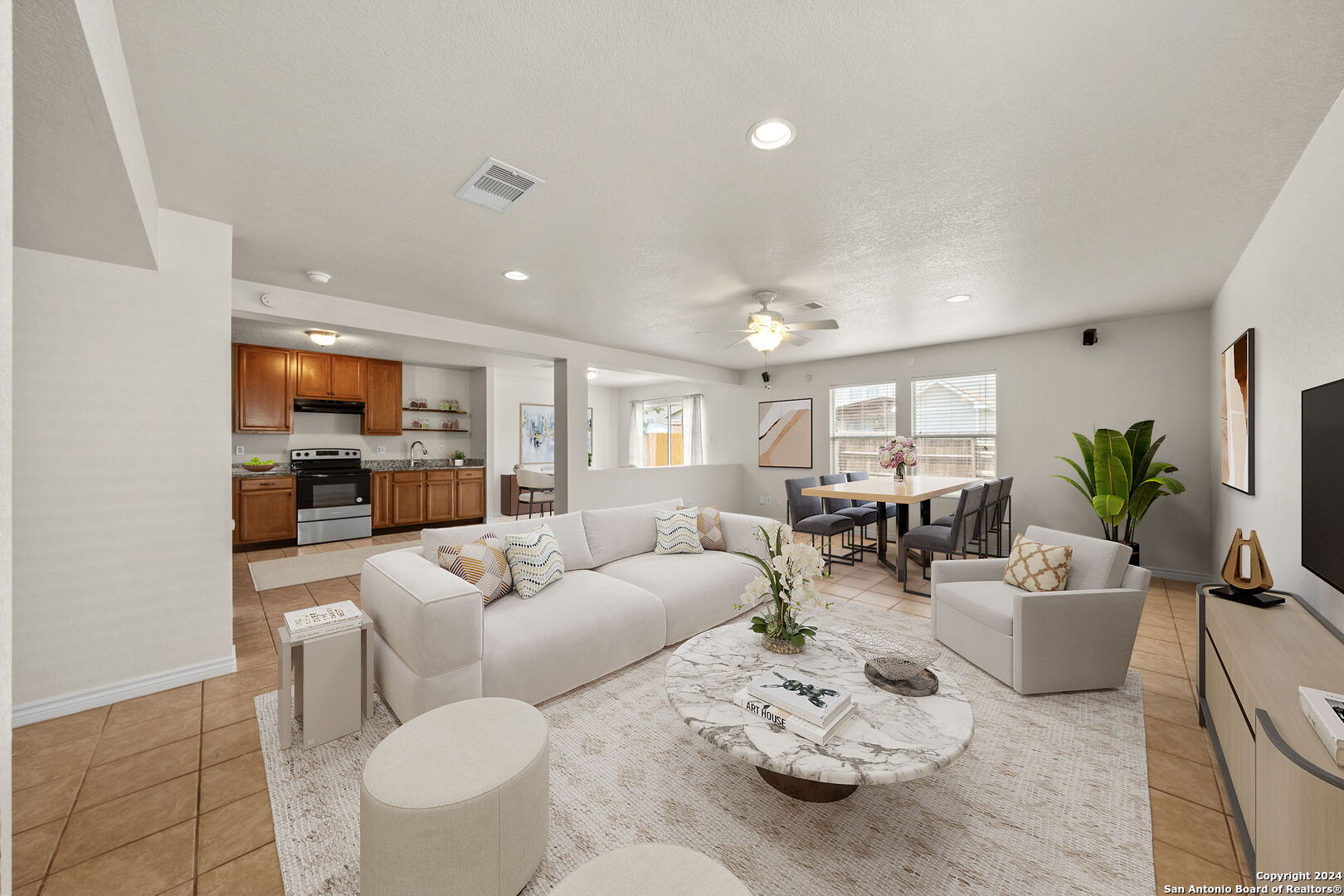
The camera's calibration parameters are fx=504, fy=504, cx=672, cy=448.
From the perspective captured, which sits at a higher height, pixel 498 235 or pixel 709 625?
pixel 498 235

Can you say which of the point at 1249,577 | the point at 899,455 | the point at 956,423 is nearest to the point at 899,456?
the point at 899,455

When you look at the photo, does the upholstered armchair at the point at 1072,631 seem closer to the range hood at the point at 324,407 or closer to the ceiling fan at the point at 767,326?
the ceiling fan at the point at 767,326

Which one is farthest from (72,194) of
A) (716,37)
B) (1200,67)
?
(1200,67)

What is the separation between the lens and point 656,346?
5957 millimetres

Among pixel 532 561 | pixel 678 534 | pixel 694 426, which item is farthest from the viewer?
pixel 694 426

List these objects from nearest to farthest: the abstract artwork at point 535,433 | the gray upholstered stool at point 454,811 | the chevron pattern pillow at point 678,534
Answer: the gray upholstered stool at point 454,811, the chevron pattern pillow at point 678,534, the abstract artwork at point 535,433

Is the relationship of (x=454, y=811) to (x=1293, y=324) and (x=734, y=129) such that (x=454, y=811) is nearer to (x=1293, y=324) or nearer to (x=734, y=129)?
(x=734, y=129)

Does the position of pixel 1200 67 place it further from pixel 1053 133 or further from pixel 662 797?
pixel 662 797

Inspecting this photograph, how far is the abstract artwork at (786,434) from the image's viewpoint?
286 inches

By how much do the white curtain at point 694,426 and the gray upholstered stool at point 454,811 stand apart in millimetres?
7518

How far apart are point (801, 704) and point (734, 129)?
2.00 meters

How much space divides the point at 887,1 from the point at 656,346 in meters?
4.69

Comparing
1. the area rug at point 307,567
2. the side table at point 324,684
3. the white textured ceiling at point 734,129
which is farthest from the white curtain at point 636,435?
the side table at point 324,684

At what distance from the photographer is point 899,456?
5.24m
